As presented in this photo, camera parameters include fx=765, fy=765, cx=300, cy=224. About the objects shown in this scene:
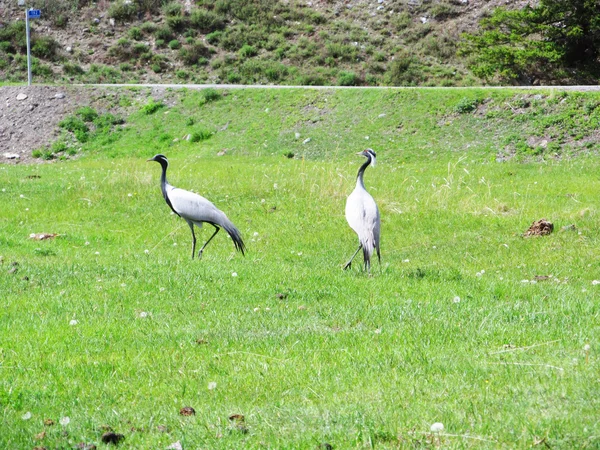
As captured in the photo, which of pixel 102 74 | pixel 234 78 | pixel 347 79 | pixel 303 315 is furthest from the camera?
pixel 102 74

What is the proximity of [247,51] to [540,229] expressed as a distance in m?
31.7

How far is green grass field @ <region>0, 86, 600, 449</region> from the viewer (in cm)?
488

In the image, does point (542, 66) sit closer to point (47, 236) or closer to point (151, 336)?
point (47, 236)

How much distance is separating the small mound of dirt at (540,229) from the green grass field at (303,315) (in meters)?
0.22

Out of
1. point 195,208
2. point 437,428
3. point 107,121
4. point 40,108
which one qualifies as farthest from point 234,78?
point 437,428

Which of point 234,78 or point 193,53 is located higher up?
point 193,53

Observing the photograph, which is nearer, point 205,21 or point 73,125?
point 73,125

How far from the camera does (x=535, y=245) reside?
42.7 ft

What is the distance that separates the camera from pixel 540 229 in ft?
44.5

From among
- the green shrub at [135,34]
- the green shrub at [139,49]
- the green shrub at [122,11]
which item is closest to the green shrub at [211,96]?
the green shrub at [139,49]

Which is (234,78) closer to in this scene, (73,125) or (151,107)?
(151,107)

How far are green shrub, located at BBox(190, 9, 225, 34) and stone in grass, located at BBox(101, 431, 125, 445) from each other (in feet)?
142

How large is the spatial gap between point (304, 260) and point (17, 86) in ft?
89.9

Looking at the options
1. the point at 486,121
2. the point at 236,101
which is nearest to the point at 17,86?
the point at 236,101
